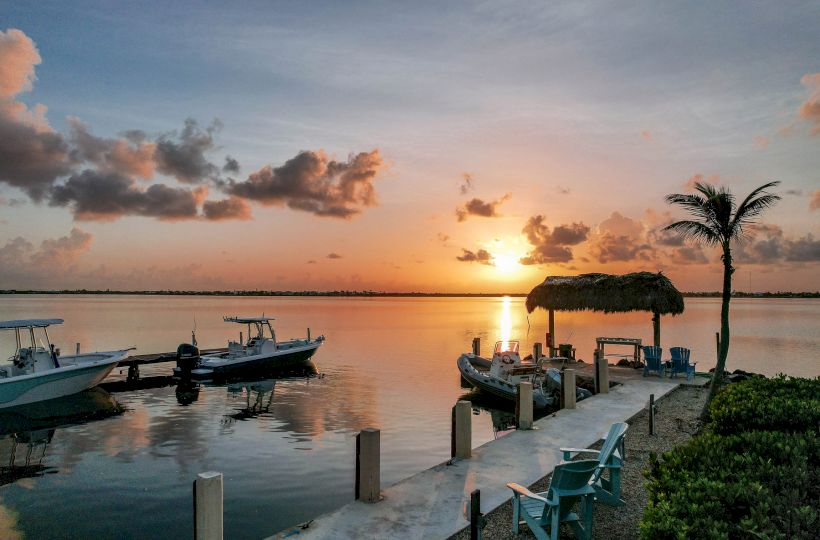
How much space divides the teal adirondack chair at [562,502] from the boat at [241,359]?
2512 centimetres

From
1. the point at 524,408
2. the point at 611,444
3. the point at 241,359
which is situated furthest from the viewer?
the point at 241,359

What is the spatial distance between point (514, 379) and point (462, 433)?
10.8 meters

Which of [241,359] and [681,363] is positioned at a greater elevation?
[681,363]

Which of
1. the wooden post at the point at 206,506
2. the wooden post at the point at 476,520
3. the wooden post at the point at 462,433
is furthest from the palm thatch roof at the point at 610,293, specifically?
the wooden post at the point at 206,506

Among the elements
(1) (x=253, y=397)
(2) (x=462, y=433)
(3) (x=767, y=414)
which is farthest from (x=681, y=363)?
(1) (x=253, y=397)

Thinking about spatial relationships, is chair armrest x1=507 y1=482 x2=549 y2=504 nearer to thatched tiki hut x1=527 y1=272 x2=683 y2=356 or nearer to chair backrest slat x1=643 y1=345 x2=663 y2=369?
chair backrest slat x1=643 y1=345 x2=663 y2=369

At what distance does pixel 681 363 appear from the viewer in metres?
21.1

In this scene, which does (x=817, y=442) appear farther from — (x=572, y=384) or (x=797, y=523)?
(x=572, y=384)

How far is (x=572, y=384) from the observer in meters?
15.3

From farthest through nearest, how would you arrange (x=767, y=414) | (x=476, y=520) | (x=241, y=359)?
(x=241, y=359) < (x=767, y=414) < (x=476, y=520)

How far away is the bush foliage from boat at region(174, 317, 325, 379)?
26.7m

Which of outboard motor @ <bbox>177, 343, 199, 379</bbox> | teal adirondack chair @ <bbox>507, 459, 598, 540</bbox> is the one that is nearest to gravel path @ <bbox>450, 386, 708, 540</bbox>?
teal adirondack chair @ <bbox>507, 459, 598, 540</bbox>

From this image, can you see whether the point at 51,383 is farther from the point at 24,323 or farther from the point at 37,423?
the point at 37,423

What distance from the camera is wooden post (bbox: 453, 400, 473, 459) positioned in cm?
1038
